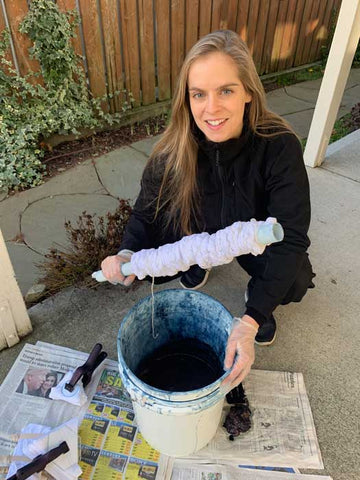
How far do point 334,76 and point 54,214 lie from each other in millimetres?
1960

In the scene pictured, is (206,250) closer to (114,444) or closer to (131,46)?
(114,444)

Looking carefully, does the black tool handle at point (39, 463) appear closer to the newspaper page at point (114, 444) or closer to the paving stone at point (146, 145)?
the newspaper page at point (114, 444)

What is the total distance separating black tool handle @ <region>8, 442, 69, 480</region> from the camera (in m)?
1.18

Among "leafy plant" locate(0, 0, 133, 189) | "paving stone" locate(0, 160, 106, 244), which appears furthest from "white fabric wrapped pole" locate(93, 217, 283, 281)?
"leafy plant" locate(0, 0, 133, 189)

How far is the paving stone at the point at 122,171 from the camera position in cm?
282

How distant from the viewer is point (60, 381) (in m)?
1.54

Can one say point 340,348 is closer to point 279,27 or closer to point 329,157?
point 329,157

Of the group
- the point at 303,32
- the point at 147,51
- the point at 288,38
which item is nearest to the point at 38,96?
the point at 147,51

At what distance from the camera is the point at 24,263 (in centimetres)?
222

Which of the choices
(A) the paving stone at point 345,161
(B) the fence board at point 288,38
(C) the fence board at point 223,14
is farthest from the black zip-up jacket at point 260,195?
(B) the fence board at point 288,38

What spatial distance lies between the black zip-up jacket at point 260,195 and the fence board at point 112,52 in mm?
2116

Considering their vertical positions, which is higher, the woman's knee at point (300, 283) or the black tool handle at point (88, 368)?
the woman's knee at point (300, 283)

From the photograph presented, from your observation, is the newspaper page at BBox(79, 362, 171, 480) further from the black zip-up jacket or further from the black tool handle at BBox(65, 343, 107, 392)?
the black zip-up jacket

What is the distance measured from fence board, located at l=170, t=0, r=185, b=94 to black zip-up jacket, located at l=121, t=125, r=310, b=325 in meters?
2.21
